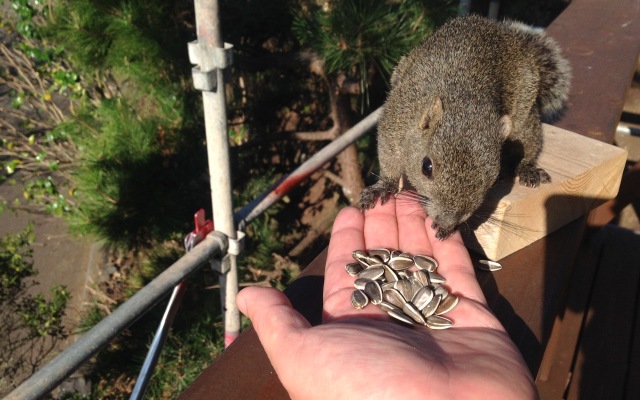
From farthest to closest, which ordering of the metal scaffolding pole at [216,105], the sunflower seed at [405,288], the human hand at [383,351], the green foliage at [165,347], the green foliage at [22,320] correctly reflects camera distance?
the green foliage at [22,320] < the green foliage at [165,347] < the metal scaffolding pole at [216,105] < the sunflower seed at [405,288] < the human hand at [383,351]

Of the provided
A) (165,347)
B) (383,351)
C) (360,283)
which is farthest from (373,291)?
(165,347)

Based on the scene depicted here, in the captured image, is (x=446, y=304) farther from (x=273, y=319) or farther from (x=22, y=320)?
(x=22, y=320)

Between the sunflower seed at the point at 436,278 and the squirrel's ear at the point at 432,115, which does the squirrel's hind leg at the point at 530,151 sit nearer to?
the squirrel's ear at the point at 432,115

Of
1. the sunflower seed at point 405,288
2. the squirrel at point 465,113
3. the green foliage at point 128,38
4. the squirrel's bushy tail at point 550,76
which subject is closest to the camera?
the sunflower seed at point 405,288

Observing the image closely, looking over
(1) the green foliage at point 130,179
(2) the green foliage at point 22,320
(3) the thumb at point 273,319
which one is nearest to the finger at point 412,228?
(3) the thumb at point 273,319

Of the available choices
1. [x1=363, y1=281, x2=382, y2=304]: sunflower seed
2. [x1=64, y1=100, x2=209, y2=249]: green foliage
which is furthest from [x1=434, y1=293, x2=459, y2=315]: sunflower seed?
[x1=64, y1=100, x2=209, y2=249]: green foliage

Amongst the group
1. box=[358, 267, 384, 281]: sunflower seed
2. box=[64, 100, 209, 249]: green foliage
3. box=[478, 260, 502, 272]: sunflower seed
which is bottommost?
box=[64, 100, 209, 249]: green foliage

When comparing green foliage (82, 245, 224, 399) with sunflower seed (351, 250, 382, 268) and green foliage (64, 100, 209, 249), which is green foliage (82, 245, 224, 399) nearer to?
green foliage (64, 100, 209, 249)
